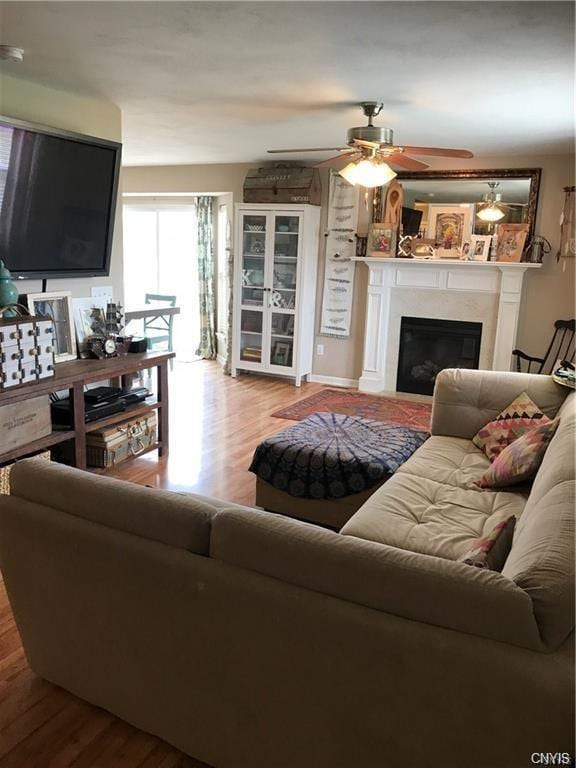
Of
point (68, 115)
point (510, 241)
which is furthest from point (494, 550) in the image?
point (510, 241)

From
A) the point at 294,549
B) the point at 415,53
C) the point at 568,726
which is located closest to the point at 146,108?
the point at 415,53

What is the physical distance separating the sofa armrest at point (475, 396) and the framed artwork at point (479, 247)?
2.44 meters

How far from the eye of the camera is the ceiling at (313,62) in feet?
7.23

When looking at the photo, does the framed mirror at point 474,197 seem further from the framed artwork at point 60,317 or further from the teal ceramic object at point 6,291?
the teal ceramic object at point 6,291

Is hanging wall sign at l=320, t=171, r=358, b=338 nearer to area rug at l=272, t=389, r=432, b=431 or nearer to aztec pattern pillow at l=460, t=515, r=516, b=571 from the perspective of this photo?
area rug at l=272, t=389, r=432, b=431

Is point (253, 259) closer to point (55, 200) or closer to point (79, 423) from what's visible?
point (55, 200)

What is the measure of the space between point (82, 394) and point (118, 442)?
1.49 ft

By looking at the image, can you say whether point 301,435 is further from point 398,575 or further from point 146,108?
point 146,108

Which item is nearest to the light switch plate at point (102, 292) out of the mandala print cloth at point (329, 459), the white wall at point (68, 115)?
the white wall at point (68, 115)

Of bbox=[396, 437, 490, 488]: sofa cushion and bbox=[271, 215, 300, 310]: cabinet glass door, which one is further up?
bbox=[271, 215, 300, 310]: cabinet glass door

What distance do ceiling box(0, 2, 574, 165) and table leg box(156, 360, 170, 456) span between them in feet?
5.63

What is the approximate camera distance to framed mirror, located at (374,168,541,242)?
5409 mm

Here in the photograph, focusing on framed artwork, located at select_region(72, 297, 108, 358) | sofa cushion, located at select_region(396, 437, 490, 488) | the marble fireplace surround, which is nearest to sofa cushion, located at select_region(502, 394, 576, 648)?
sofa cushion, located at select_region(396, 437, 490, 488)

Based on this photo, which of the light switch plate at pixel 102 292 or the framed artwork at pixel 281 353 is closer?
the light switch plate at pixel 102 292
